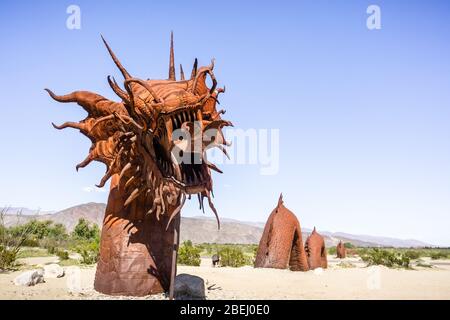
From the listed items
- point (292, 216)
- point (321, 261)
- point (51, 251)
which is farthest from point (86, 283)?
point (51, 251)

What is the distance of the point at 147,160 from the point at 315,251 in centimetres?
1098

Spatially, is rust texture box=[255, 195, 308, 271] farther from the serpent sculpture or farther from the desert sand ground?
the serpent sculpture

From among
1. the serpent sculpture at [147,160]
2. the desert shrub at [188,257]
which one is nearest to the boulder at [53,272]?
the serpent sculpture at [147,160]

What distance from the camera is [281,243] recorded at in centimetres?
1185

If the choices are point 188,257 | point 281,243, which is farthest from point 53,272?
point 188,257

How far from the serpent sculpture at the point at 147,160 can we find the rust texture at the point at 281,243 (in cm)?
667

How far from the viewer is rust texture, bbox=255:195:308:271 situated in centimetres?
1181

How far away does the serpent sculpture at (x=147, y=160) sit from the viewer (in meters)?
4.89

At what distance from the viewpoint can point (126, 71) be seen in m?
5.32

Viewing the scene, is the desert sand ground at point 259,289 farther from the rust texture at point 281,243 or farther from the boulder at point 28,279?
the rust texture at point 281,243

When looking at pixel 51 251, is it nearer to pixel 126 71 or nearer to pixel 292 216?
pixel 292 216

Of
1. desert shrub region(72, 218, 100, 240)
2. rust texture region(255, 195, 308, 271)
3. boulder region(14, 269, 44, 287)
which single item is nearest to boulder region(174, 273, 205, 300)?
boulder region(14, 269, 44, 287)

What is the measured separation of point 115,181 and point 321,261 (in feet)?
36.0
